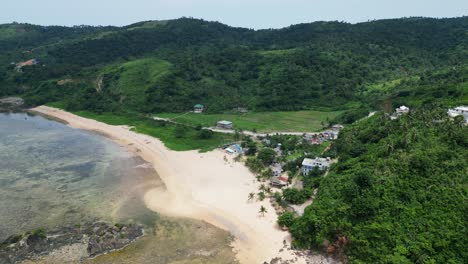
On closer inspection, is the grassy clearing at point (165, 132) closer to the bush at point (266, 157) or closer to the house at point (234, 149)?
the house at point (234, 149)

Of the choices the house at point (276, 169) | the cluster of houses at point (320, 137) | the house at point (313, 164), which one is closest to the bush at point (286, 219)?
the house at point (313, 164)

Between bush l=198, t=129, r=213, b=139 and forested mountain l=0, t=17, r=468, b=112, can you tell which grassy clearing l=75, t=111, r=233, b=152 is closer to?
bush l=198, t=129, r=213, b=139

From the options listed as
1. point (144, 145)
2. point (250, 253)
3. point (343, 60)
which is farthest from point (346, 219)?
point (343, 60)

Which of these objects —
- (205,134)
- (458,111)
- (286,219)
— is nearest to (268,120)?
(205,134)

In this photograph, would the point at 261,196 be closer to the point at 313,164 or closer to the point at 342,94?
the point at 313,164

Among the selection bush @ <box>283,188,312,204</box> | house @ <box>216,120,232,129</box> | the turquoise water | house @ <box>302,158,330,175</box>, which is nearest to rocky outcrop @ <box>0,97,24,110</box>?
the turquoise water

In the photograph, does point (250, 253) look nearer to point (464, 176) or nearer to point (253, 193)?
point (253, 193)
